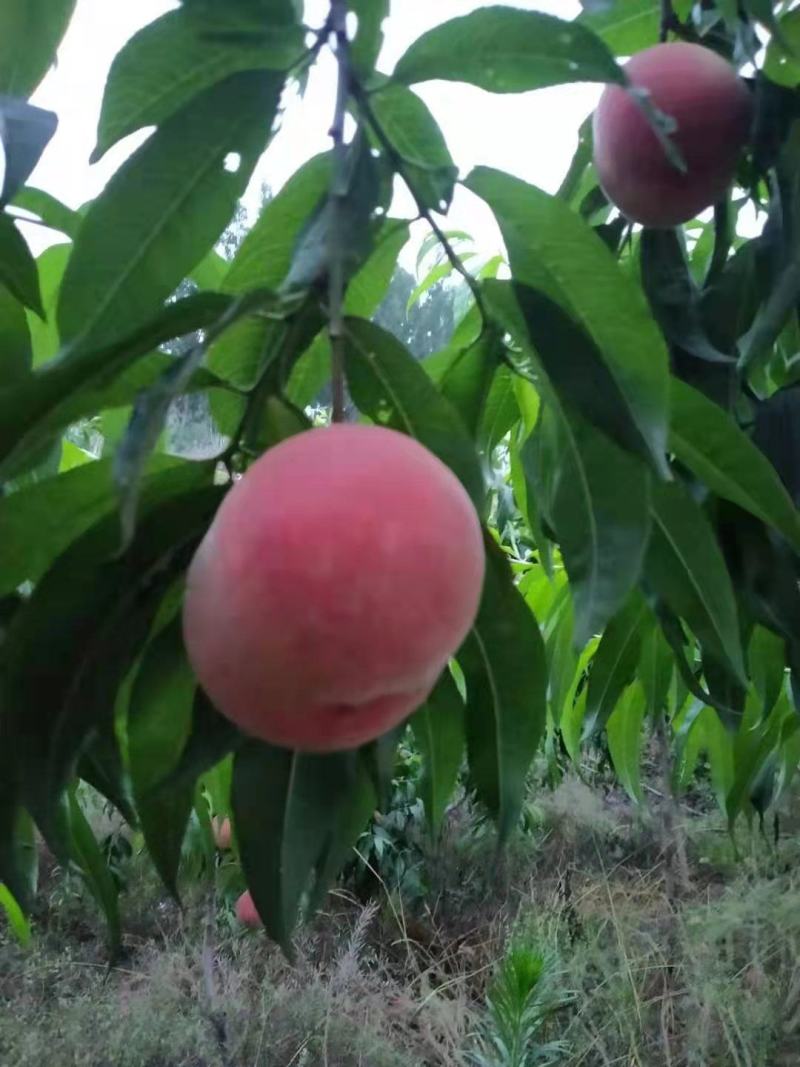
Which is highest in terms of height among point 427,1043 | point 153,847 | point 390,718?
point 390,718

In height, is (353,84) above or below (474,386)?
above

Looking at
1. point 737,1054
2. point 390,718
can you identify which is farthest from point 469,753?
point 737,1054

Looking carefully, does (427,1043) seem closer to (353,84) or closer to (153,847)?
(153,847)

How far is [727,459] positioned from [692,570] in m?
0.05

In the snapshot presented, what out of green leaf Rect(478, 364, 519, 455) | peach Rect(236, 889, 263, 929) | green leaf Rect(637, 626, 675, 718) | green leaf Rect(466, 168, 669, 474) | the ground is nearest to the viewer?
green leaf Rect(466, 168, 669, 474)

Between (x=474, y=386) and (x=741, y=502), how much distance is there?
15 centimetres

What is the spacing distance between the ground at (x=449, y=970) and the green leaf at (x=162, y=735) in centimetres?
120

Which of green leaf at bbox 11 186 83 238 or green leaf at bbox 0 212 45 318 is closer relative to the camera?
green leaf at bbox 0 212 45 318

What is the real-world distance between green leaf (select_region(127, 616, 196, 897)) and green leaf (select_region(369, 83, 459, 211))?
181 millimetres

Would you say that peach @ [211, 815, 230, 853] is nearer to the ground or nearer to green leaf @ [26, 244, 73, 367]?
the ground

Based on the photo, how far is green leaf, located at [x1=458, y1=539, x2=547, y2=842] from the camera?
421mm

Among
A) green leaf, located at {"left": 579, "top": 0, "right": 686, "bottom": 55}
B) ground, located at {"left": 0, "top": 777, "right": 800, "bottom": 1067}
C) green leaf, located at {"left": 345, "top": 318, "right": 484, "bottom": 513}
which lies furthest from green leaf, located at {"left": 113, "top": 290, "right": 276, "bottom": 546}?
ground, located at {"left": 0, "top": 777, "right": 800, "bottom": 1067}

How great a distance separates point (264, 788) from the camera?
0.41 metres

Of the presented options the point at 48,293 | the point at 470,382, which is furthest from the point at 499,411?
the point at 48,293
